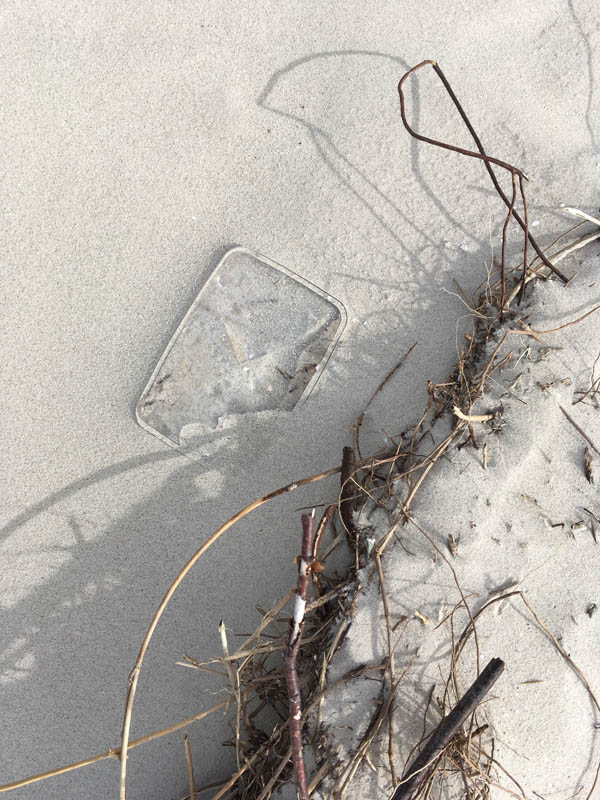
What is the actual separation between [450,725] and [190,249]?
1327mm

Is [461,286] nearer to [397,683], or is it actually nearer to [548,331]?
[548,331]

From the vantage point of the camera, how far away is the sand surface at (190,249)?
1660 mm

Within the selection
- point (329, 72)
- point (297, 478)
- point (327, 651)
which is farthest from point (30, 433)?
point (329, 72)

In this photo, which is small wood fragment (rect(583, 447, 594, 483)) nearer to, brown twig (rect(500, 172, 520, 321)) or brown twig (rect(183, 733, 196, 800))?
brown twig (rect(500, 172, 520, 321))

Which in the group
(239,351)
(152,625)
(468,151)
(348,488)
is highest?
(468,151)

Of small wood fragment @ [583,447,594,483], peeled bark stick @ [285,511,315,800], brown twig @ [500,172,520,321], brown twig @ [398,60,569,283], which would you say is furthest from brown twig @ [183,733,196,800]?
brown twig @ [398,60,569,283]

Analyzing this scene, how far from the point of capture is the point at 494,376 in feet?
5.31

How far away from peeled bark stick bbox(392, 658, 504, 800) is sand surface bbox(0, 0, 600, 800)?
500mm

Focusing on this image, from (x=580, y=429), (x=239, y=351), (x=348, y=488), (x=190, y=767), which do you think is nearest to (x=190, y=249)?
(x=239, y=351)

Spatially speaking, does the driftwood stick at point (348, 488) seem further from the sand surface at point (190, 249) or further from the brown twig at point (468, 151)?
the brown twig at point (468, 151)

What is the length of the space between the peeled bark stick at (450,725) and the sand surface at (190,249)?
1.64ft

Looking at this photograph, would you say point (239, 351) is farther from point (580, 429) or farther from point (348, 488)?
point (580, 429)

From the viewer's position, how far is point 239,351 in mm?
1708

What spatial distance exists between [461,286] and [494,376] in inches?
10.6
